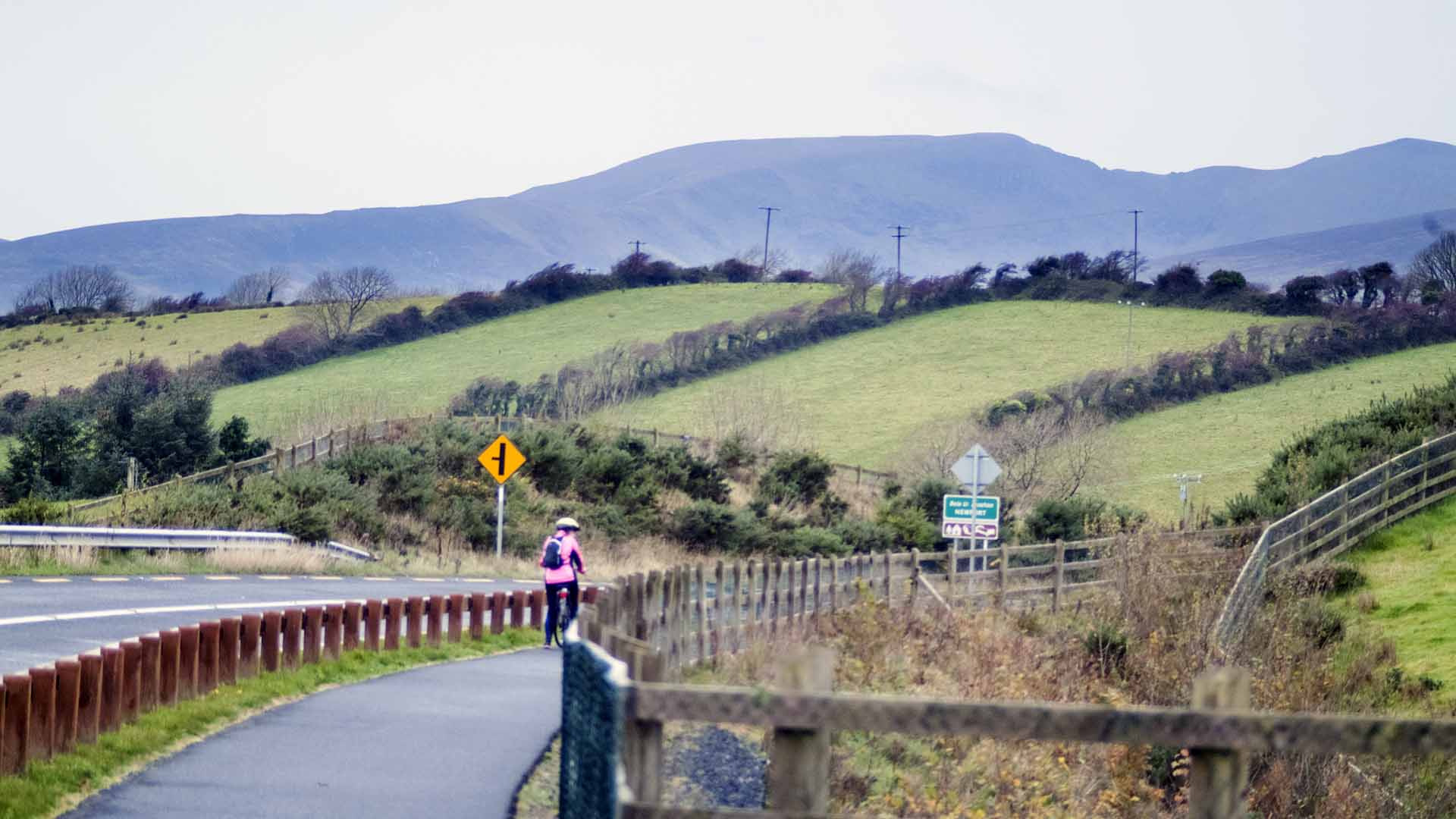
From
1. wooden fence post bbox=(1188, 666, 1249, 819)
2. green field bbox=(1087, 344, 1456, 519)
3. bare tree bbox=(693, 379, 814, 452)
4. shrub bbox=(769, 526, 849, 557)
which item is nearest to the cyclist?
wooden fence post bbox=(1188, 666, 1249, 819)

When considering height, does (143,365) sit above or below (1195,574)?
above

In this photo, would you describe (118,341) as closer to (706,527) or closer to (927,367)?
(927,367)

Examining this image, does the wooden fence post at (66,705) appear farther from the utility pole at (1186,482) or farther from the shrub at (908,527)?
the utility pole at (1186,482)

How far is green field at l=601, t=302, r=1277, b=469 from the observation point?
72.8 metres

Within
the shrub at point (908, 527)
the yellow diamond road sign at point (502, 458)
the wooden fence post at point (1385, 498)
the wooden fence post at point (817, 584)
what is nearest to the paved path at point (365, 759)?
the wooden fence post at point (817, 584)

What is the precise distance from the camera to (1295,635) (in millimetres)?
24172

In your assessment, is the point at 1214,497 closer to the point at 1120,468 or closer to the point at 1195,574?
the point at 1120,468

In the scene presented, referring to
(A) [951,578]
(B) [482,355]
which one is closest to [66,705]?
(A) [951,578]

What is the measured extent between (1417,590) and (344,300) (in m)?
81.4

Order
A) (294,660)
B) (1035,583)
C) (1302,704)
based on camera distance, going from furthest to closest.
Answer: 1. (1035,583)
2. (1302,704)
3. (294,660)

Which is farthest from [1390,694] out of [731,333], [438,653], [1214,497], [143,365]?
[143,365]

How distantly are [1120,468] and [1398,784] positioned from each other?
46875 millimetres

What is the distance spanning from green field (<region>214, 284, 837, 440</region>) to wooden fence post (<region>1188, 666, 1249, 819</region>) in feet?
185

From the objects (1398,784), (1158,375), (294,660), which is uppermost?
(1158,375)
